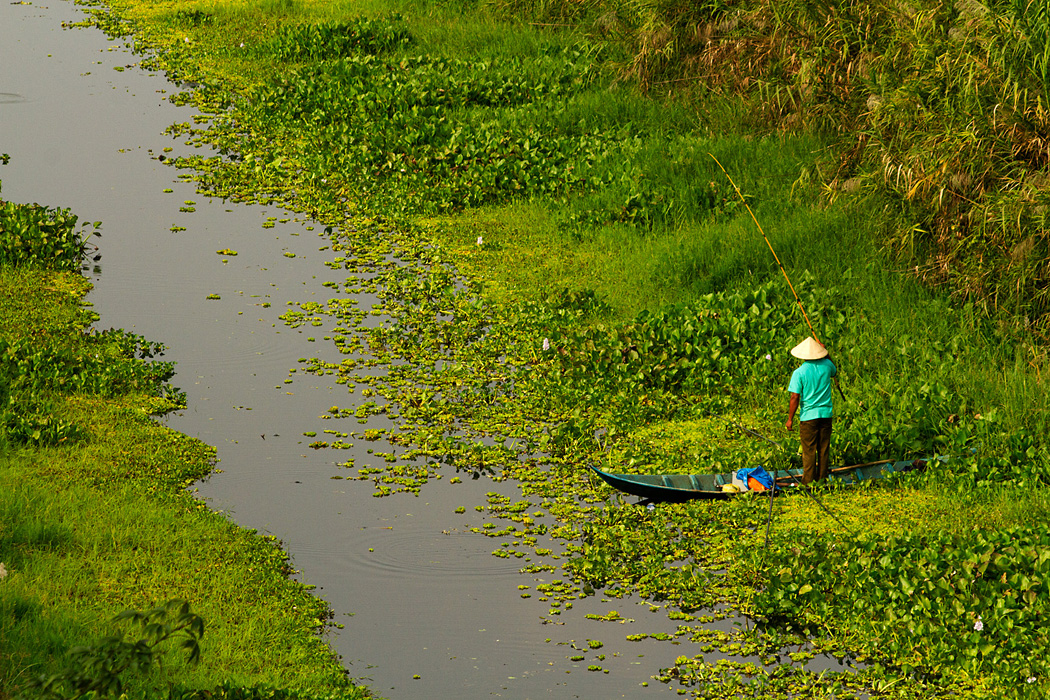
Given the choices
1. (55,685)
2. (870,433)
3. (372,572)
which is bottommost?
(372,572)

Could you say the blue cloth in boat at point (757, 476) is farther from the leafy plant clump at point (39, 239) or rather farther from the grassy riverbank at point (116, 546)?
the leafy plant clump at point (39, 239)

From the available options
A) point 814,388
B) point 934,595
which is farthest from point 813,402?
point 934,595

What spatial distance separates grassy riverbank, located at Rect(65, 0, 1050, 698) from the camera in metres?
8.44

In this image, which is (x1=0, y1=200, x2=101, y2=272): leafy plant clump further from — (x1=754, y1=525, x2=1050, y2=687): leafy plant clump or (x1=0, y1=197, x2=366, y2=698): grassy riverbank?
(x1=754, y1=525, x2=1050, y2=687): leafy plant clump

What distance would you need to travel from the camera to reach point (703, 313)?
12.2m

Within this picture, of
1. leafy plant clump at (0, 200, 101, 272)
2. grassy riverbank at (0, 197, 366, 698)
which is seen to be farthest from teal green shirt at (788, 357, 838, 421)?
leafy plant clump at (0, 200, 101, 272)

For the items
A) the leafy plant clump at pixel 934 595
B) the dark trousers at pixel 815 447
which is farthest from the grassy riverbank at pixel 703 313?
the dark trousers at pixel 815 447

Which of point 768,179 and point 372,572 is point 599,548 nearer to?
point 372,572

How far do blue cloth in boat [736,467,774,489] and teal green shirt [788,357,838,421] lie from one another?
52cm

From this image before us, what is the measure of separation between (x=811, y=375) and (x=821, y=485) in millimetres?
891

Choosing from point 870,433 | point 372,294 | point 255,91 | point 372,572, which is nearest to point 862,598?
point 870,433

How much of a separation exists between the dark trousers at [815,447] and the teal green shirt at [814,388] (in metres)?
0.06

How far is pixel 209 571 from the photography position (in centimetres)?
896

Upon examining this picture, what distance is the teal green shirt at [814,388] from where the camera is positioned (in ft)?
32.0
